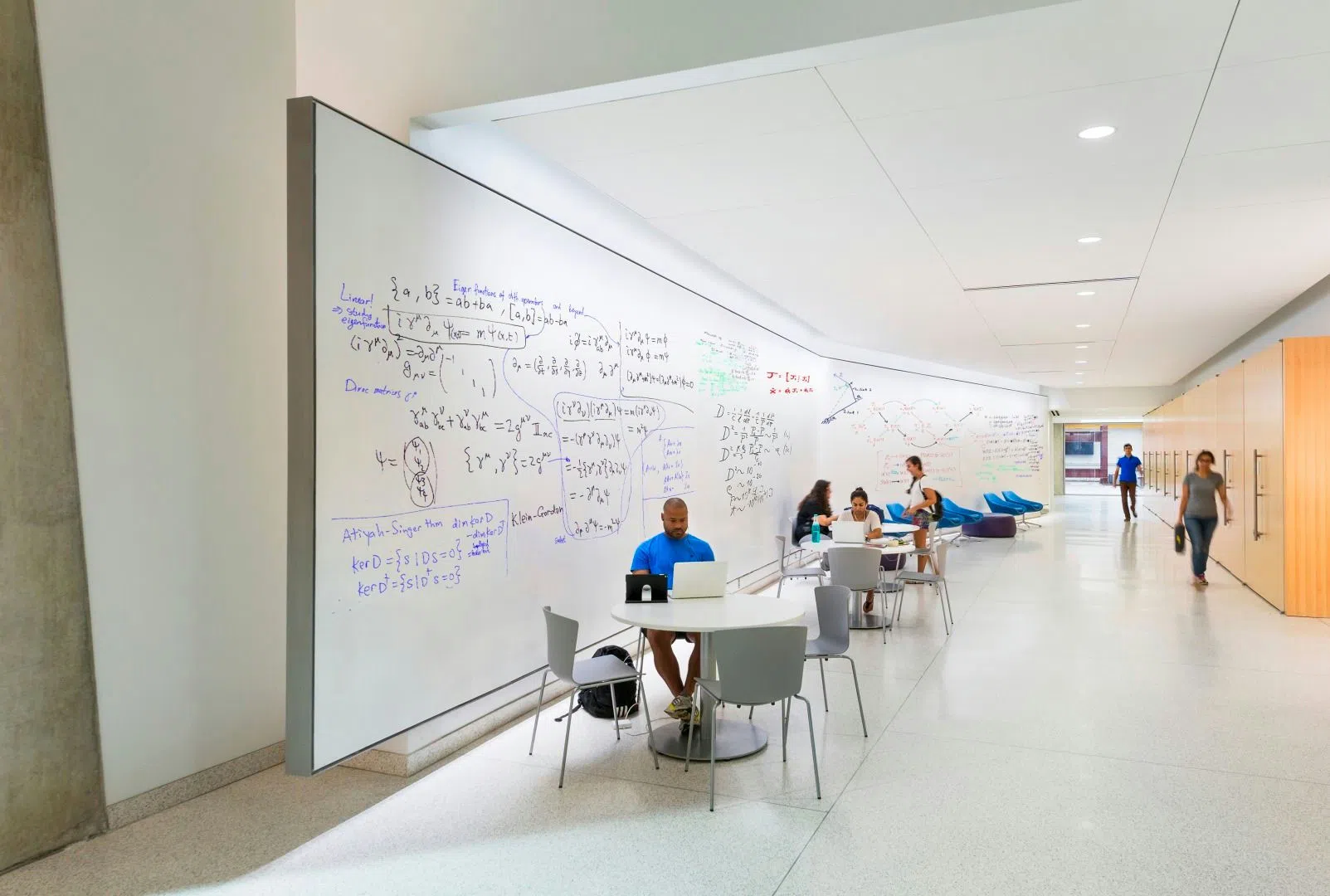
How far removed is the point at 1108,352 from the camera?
44.3 ft

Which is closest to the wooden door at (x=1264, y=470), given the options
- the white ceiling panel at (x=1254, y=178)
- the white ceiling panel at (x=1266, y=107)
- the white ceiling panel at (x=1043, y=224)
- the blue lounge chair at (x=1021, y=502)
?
the white ceiling panel at (x=1043, y=224)

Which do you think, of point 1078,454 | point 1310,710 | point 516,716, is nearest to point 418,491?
point 516,716

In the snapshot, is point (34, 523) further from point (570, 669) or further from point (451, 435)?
point (570, 669)

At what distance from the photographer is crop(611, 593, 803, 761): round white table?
3.82 metres

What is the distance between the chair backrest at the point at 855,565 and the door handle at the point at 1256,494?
4.58 meters

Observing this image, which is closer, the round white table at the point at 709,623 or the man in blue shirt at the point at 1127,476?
the round white table at the point at 709,623

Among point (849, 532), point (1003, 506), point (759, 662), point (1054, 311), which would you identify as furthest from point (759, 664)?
point (1003, 506)

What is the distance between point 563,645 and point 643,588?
65 centimetres

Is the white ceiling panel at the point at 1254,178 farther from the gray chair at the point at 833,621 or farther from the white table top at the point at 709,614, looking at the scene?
the white table top at the point at 709,614

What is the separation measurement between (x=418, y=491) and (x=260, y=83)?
6.87 ft

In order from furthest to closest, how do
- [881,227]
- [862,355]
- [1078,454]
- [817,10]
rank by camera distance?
[1078,454]
[862,355]
[881,227]
[817,10]

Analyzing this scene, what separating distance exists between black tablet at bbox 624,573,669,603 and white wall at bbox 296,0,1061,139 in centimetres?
238

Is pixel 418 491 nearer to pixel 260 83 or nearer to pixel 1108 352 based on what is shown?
pixel 260 83

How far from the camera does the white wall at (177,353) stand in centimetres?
320
